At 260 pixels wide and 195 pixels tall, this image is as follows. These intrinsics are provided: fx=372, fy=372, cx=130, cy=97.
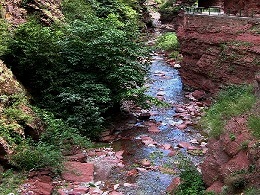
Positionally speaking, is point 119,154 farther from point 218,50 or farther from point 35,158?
point 218,50

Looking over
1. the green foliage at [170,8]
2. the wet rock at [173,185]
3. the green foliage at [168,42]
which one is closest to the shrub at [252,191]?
the wet rock at [173,185]

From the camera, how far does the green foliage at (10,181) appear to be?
8.65 m

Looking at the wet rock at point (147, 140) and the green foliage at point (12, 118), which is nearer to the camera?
the green foliage at point (12, 118)

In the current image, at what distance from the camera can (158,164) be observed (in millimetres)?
11516

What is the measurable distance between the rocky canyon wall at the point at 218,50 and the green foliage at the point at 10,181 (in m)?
10.3

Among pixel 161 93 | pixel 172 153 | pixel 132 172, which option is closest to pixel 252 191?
pixel 132 172

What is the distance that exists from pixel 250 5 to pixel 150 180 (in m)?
12.4

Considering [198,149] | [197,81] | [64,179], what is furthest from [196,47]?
[64,179]

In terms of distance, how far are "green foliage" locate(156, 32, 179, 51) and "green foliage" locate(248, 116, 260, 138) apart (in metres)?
20.3

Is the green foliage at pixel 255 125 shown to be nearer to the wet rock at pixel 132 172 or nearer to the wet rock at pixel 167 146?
the wet rock at pixel 132 172

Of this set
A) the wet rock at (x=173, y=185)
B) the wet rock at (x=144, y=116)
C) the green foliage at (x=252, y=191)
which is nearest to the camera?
the green foliage at (x=252, y=191)

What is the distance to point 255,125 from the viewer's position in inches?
316

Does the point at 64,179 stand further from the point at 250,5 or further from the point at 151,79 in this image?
the point at 250,5

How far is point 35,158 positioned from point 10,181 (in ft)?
3.27
